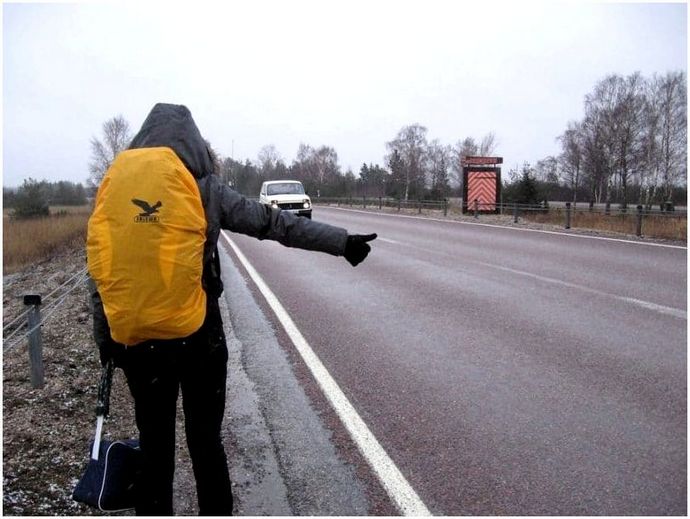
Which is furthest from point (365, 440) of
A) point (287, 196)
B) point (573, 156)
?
point (573, 156)

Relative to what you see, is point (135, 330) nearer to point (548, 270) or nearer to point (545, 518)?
point (545, 518)

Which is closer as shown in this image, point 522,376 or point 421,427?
point 421,427

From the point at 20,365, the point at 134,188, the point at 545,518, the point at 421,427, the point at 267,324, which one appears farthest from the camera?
the point at 267,324

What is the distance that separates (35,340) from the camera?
4.63 m

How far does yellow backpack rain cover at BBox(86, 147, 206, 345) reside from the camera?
2.12 meters

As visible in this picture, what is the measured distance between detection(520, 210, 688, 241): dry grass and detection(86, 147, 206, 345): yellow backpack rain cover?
17902mm

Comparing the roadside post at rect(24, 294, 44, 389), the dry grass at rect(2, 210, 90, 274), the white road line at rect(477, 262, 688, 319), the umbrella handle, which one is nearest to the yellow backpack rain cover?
the umbrella handle

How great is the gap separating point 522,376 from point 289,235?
331 centimetres

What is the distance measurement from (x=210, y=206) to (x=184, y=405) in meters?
0.91

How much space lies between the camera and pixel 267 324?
23.6ft

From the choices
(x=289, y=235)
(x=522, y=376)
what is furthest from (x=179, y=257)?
(x=522, y=376)

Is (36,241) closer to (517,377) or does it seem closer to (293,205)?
(293,205)

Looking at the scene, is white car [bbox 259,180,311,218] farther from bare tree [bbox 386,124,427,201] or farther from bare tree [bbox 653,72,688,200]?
bare tree [bbox 386,124,427,201]

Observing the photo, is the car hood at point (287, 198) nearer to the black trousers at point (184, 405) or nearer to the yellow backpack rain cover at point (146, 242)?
the black trousers at point (184, 405)
